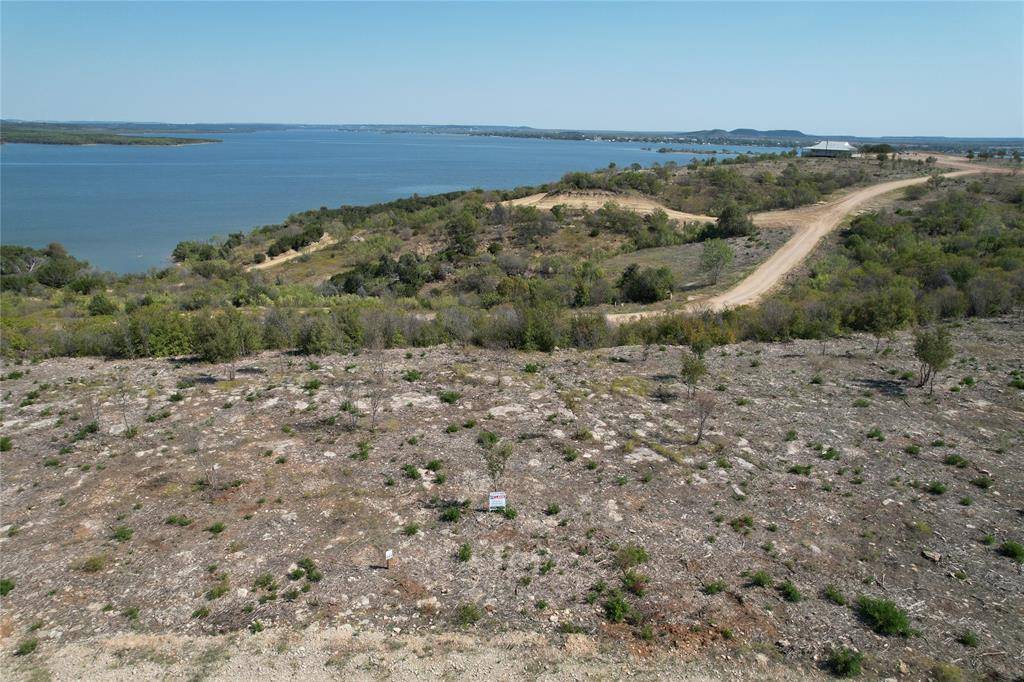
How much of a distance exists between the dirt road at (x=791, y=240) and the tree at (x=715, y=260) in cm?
189

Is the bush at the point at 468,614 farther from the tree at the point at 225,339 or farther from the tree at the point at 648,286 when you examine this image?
the tree at the point at 648,286

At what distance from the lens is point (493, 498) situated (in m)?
11.2

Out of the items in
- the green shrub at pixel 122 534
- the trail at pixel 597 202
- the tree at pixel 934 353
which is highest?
the trail at pixel 597 202

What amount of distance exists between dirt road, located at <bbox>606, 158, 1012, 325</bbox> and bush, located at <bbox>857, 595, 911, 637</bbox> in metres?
18.2

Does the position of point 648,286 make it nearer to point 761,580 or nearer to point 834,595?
point 761,580

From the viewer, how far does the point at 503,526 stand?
11344 mm

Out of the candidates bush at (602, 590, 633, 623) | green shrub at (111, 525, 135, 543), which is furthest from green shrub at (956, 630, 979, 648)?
green shrub at (111, 525, 135, 543)

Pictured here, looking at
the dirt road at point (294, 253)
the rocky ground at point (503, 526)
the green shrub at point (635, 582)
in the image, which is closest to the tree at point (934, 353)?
the rocky ground at point (503, 526)

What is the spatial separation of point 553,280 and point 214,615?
29823 mm

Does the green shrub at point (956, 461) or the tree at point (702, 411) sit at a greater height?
the tree at point (702, 411)

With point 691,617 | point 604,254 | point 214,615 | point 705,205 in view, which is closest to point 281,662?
point 214,615

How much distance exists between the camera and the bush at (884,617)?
880 centimetres

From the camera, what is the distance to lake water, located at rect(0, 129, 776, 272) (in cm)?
6759

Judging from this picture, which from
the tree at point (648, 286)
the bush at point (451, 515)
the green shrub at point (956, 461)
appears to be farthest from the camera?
the tree at point (648, 286)
